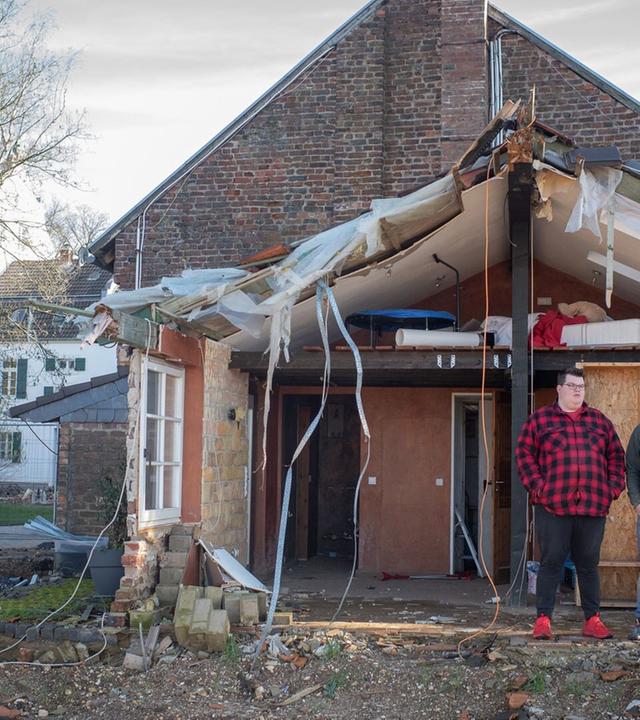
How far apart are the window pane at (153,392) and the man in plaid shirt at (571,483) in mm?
3291

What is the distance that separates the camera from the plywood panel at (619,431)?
9.04 metres

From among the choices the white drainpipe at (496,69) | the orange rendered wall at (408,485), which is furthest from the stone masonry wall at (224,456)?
the white drainpipe at (496,69)

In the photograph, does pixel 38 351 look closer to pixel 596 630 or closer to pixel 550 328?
pixel 550 328

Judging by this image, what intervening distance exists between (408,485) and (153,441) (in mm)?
4642

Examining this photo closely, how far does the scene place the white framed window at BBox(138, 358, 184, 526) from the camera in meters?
8.34

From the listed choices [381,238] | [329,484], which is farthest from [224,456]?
[329,484]

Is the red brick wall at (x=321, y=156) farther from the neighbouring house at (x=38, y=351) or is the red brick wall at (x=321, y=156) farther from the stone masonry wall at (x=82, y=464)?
the stone masonry wall at (x=82, y=464)

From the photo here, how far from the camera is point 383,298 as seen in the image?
11.2 metres

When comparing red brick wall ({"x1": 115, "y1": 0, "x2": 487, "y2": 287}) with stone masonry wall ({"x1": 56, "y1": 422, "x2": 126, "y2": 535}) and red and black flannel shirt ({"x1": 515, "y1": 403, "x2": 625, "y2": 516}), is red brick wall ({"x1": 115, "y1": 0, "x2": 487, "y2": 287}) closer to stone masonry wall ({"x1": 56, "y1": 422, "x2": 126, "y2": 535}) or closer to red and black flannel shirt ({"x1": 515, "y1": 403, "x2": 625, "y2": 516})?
stone masonry wall ({"x1": 56, "y1": 422, "x2": 126, "y2": 535})

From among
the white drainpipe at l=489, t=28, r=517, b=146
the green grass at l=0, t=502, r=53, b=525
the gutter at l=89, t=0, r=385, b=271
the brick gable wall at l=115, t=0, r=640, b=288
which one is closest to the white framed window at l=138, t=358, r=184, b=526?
the brick gable wall at l=115, t=0, r=640, b=288

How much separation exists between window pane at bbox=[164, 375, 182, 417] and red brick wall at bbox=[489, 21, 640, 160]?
7010mm

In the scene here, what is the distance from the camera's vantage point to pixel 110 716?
641cm

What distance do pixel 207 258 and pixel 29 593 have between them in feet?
19.4

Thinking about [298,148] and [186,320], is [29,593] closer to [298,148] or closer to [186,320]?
[186,320]
